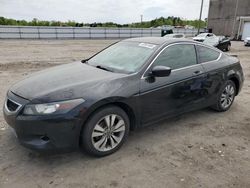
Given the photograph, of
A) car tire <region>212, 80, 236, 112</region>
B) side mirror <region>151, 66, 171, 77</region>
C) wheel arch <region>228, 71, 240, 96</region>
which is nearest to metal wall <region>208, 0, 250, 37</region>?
wheel arch <region>228, 71, 240, 96</region>

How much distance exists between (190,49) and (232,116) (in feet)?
5.40

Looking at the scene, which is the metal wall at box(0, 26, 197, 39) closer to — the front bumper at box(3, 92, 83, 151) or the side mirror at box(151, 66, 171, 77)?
the front bumper at box(3, 92, 83, 151)

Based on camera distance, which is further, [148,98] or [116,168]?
[148,98]

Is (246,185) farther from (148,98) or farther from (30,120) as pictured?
(30,120)

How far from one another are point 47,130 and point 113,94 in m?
0.90

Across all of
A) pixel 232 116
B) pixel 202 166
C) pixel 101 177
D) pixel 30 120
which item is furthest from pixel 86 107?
pixel 232 116

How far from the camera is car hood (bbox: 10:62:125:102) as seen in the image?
109 inches

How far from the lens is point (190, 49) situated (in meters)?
4.02

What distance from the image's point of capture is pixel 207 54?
4.29 meters

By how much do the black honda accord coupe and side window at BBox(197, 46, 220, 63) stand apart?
0.02m

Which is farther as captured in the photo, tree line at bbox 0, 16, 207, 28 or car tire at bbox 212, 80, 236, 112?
tree line at bbox 0, 16, 207, 28

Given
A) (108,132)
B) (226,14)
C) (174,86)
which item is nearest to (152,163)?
(108,132)

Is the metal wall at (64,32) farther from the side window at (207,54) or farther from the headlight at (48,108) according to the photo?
the headlight at (48,108)

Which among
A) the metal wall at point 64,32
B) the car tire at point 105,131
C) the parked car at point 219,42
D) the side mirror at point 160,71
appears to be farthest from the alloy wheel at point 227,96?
the metal wall at point 64,32
